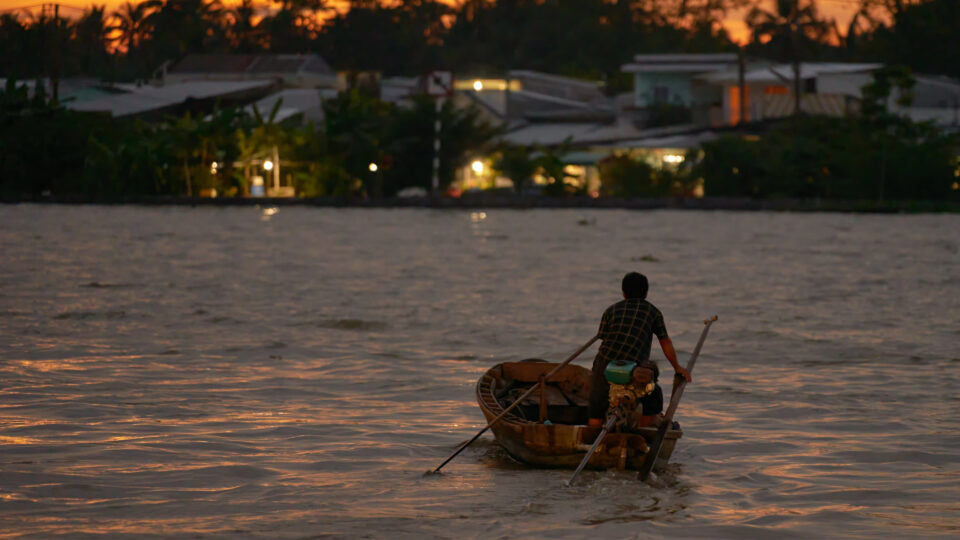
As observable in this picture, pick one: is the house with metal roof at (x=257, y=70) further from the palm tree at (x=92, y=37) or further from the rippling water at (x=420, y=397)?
the rippling water at (x=420, y=397)

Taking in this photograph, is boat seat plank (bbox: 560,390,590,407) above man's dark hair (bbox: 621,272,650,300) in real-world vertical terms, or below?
below

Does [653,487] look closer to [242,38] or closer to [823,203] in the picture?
[823,203]

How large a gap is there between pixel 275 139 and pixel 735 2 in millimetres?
40984

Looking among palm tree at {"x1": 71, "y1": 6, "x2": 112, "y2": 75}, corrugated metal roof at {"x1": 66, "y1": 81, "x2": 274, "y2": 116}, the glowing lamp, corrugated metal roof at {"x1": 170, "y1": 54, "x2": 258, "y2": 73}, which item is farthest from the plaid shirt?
palm tree at {"x1": 71, "y1": 6, "x2": 112, "y2": 75}

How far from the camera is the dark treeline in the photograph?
284 ft

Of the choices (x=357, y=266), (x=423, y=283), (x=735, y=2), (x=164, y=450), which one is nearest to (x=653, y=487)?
(x=164, y=450)

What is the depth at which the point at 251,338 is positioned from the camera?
18.6 metres

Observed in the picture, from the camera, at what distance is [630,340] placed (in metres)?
9.77

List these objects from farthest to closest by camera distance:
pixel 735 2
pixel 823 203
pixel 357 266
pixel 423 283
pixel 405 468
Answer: pixel 735 2 → pixel 823 203 → pixel 357 266 → pixel 423 283 → pixel 405 468

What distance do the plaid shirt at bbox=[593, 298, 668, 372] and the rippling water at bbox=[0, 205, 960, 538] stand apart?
884mm

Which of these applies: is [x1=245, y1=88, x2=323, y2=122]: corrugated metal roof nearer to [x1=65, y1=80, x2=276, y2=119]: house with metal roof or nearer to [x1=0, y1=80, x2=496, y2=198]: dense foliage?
[x1=65, y1=80, x2=276, y2=119]: house with metal roof

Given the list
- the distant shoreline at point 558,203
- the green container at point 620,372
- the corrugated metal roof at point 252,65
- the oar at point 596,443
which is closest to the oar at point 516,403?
the green container at point 620,372

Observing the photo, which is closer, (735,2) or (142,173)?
(142,173)

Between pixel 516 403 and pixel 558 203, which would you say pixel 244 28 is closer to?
pixel 558 203
